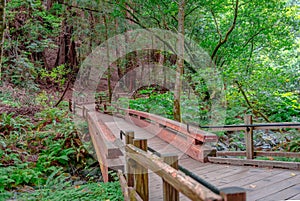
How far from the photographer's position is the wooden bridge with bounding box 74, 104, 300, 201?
1.57m

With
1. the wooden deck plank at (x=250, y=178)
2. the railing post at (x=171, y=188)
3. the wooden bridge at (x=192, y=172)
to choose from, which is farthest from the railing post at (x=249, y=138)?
the railing post at (x=171, y=188)

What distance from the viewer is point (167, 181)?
1887 mm

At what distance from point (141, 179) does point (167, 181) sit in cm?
108

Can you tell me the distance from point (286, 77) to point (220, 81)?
2579 mm

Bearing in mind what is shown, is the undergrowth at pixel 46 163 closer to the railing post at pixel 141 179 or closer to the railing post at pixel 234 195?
the railing post at pixel 141 179

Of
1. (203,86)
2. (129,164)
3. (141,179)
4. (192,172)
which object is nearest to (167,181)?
(192,172)

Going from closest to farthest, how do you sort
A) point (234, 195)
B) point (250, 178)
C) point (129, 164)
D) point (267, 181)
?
point (234, 195)
point (129, 164)
point (267, 181)
point (250, 178)

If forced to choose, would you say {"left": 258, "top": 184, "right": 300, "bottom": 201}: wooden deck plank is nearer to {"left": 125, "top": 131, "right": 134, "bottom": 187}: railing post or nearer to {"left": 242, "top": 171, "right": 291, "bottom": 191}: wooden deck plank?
{"left": 242, "top": 171, "right": 291, "bottom": 191}: wooden deck plank

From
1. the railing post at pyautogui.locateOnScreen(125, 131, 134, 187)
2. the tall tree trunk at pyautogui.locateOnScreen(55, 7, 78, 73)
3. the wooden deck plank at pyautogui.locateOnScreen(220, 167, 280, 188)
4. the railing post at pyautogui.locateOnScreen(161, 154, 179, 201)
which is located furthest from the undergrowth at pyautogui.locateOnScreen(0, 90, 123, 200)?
the tall tree trunk at pyautogui.locateOnScreen(55, 7, 78, 73)

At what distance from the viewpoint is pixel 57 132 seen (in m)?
9.16

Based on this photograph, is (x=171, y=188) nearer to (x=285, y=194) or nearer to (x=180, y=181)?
(x=180, y=181)

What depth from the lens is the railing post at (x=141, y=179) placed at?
9.31 ft

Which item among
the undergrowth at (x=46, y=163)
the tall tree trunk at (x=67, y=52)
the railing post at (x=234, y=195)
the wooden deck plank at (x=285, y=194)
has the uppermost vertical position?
the tall tree trunk at (x=67, y=52)

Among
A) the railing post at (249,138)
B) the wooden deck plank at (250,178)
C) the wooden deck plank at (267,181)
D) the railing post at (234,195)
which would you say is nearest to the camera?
the railing post at (234,195)
